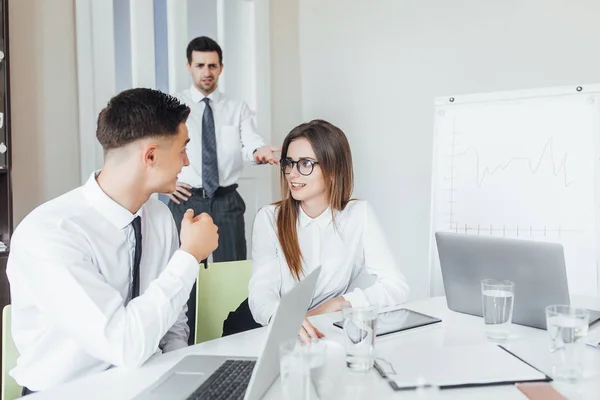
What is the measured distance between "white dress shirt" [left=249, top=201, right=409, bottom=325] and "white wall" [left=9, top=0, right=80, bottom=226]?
131cm

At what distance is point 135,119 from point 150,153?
9 cm

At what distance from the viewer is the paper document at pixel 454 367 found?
1.00 meters

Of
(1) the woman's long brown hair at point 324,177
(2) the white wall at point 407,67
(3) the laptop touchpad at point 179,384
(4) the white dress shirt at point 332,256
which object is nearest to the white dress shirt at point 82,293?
(3) the laptop touchpad at point 179,384

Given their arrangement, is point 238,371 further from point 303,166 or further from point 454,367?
point 303,166

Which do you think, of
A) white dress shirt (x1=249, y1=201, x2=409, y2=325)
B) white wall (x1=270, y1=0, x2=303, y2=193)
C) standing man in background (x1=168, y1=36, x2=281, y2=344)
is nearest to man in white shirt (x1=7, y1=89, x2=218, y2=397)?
white dress shirt (x1=249, y1=201, x2=409, y2=325)

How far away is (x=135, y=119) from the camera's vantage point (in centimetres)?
136

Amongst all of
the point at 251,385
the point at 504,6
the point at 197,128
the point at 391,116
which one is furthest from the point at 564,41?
the point at 251,385

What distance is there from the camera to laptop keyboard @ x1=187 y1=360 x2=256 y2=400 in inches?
37.2

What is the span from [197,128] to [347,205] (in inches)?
53.0

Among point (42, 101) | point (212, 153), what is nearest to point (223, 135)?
point (212, 153)

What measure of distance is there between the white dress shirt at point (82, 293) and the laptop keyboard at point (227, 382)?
180mm

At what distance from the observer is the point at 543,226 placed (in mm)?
1931

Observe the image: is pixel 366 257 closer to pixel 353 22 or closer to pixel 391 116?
pixel 391 116

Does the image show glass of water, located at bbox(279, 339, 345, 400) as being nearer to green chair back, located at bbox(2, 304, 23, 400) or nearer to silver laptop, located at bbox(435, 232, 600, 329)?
silver laptop, located at bbox(435, 232, 600, 329)
